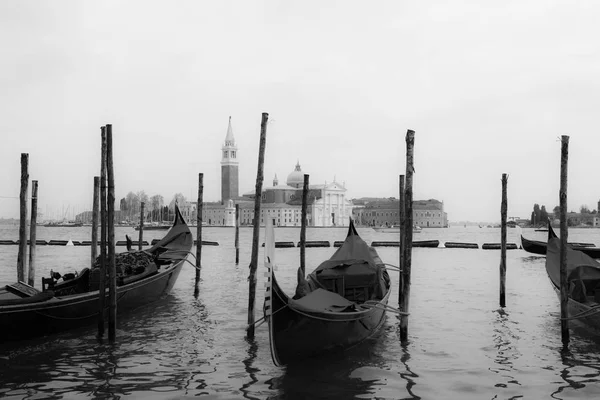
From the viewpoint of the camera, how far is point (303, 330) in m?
Result: 6.69

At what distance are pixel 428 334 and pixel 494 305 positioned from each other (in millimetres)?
3516

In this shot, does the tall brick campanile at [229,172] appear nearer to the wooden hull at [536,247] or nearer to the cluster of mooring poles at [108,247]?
the wooden hull at [536,247]

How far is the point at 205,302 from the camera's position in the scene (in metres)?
12.2

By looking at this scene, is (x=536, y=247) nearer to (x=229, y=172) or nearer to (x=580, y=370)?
(x=580, y=370)

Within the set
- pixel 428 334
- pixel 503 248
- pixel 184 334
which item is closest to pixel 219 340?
pixel 184 334

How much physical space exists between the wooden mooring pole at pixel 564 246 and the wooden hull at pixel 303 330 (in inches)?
99.3

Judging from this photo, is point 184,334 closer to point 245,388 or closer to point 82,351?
point 82,351

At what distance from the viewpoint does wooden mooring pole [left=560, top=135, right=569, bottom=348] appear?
784 centimetres

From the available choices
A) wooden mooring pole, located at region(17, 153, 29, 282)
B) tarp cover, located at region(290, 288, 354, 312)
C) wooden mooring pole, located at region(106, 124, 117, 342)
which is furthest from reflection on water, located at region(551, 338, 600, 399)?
wooden mooring pole, located at region(17, 153, 29, 282)

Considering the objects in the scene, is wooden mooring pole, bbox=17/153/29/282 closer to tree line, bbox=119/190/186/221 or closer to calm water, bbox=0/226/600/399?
calm water, bbox=0/226/600/399

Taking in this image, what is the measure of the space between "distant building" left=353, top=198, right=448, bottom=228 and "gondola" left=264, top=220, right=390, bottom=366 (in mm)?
101461

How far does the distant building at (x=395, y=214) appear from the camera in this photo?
11269 centimetres

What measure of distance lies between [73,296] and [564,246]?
633cm

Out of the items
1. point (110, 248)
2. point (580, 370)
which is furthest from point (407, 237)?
point (110, 248)
